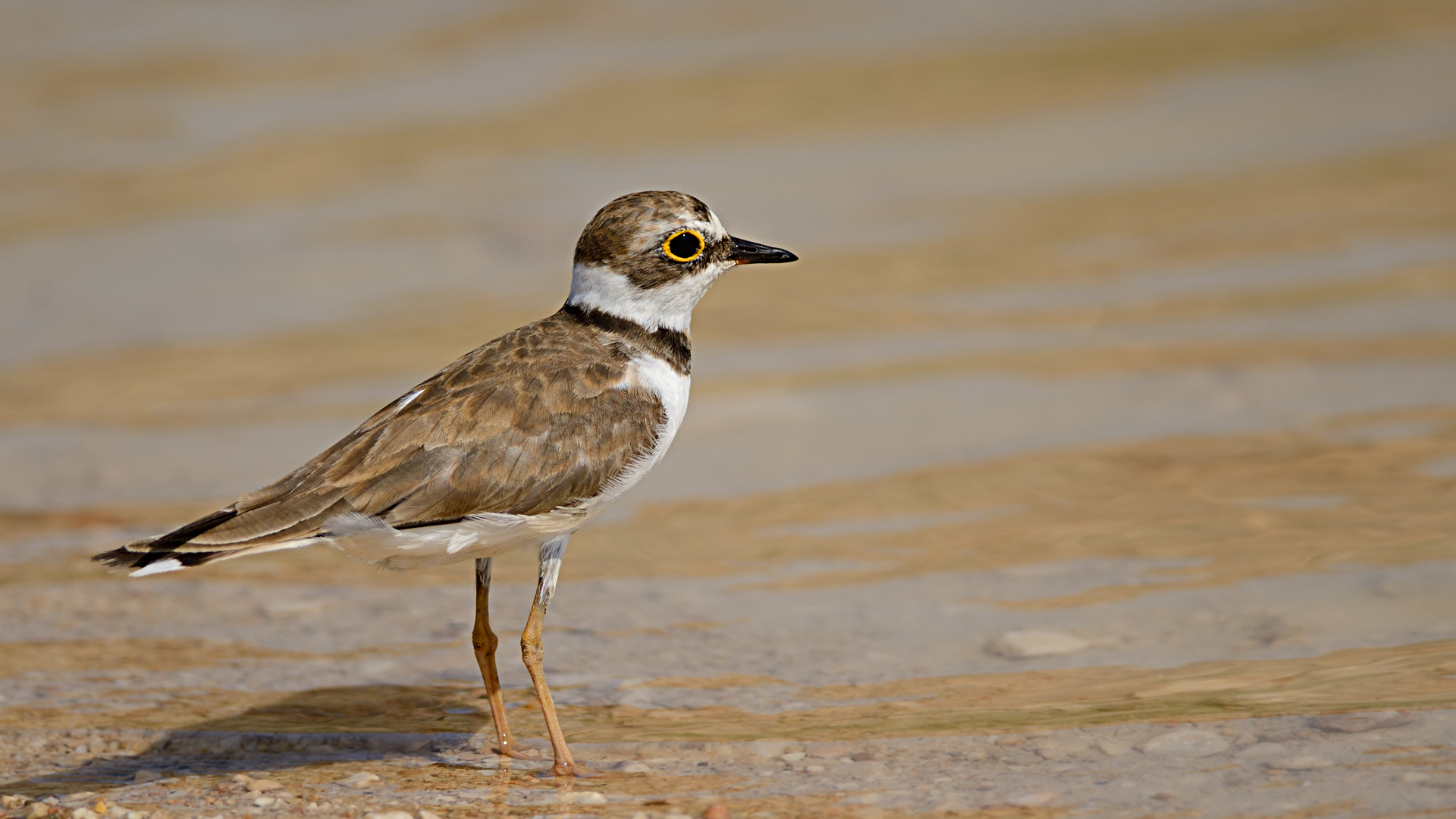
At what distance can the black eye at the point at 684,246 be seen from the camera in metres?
6.53

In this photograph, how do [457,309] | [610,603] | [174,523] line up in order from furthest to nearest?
1. [457,309]
2. [174,523]
3. [610,603]

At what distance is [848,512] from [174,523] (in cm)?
355

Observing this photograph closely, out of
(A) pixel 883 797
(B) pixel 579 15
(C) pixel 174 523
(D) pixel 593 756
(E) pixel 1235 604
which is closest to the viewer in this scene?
(A) pixel 883 797

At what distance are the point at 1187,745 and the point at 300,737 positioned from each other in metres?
3.33

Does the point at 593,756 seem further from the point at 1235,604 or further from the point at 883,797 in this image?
the point at 1235,604

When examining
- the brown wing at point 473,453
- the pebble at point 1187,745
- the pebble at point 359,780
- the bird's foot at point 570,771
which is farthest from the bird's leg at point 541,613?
the pebble at point 1187,745

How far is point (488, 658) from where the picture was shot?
21.2ft

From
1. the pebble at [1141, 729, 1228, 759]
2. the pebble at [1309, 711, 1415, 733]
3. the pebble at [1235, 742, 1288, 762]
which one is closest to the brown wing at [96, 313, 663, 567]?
the pebble at [1141, 729, 1228, 759]

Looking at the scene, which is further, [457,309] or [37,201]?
[37,201]

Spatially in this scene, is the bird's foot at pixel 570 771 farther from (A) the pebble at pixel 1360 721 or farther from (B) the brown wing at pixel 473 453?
(A) the pebble at pixel 1360 721

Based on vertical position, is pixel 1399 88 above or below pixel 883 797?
above

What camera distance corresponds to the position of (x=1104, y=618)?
7.14 meters

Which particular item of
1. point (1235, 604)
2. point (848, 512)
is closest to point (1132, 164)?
point (848, 512)

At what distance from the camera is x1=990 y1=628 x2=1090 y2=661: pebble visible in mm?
6855
